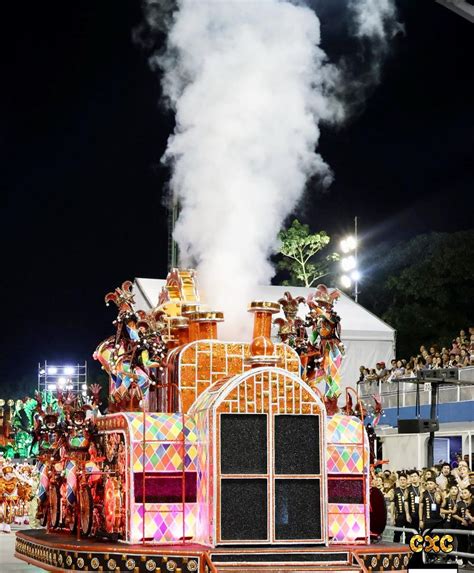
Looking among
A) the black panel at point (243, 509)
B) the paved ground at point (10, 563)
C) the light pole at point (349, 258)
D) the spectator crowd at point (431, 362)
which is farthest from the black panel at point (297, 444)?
the light pole at point (349, 258)

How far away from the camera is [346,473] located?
11.5 meters

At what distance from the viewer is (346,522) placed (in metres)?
11.5

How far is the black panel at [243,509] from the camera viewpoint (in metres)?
10.6

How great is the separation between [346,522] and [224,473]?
1632mm

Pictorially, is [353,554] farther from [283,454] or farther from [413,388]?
[413,388]

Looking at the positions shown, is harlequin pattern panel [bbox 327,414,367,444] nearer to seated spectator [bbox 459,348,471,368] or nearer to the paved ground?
the paved ground

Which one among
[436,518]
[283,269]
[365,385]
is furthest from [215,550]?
[283,269]

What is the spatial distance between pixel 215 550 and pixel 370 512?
2.63 m

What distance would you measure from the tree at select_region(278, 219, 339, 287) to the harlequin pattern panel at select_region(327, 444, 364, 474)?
38231 millimetres

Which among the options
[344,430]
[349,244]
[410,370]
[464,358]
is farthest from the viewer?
[349,244]

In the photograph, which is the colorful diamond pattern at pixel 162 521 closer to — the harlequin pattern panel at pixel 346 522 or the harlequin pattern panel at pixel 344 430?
the harlequin pattern panel at pixel 346 522

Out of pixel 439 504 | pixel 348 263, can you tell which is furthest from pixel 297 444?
pixel 348 263

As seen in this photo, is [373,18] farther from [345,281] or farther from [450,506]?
[345,281]

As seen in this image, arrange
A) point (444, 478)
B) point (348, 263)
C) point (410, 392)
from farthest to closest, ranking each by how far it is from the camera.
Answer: point (348, 263) → point (410, 392) → point (444, 478)
